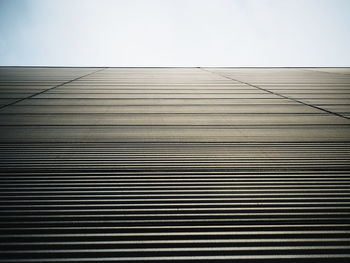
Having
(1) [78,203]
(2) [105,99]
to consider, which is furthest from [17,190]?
(2) [105,99]

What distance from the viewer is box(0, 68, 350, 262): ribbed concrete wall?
1892 mm

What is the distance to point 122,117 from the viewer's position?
586 cm

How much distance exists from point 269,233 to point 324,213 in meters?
0.58

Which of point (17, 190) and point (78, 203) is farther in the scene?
point (17, 190)

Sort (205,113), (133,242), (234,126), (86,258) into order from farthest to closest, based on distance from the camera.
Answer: (205,113)
(234,126)
(133,242)
(86,258)

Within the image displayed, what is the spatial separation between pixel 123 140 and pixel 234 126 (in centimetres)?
210

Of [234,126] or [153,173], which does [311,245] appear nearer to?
[153,173]

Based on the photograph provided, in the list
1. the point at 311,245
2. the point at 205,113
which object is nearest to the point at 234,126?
the point at 205,113

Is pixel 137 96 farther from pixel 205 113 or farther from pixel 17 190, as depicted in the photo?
pixel 17 190

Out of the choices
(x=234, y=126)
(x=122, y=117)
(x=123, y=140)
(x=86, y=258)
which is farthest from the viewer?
(x=122, y=117)

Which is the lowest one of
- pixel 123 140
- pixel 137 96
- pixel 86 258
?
pixel 86 258

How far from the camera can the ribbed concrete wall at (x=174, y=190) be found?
189 centimetres

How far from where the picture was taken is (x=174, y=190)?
2619 millimetres

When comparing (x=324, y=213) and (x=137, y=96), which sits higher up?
(x=137, y=96)
